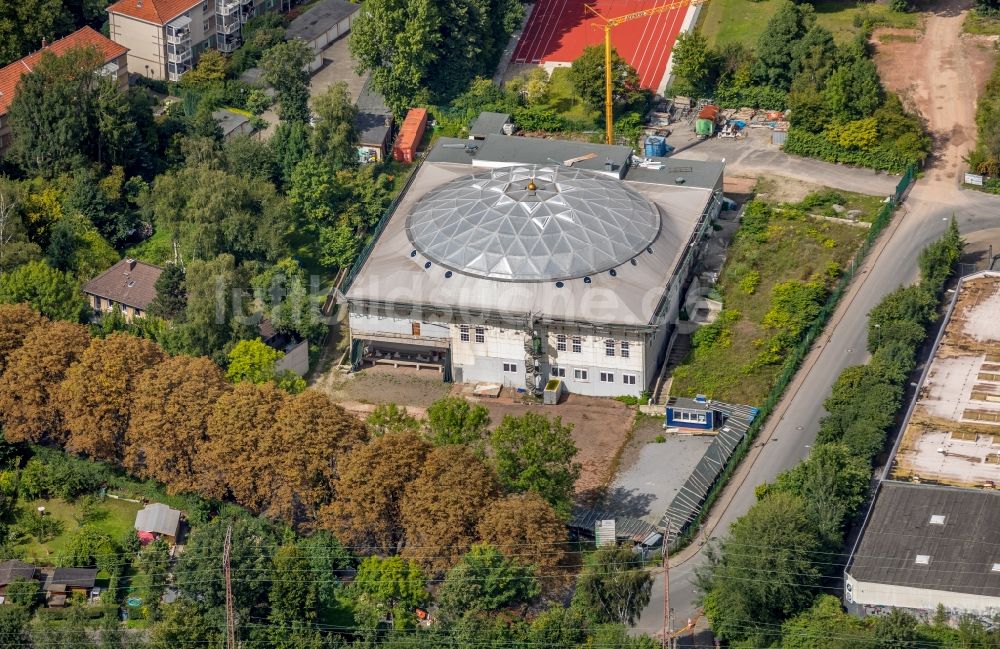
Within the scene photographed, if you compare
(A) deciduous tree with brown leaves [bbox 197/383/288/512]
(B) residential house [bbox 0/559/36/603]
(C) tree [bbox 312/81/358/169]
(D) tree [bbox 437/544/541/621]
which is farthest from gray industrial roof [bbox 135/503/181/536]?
(C) tree [bbox 312/81/358/169]

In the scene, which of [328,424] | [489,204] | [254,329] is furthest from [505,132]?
[328,424]

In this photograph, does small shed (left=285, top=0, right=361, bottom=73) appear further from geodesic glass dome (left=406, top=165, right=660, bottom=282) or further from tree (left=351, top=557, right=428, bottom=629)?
tree (left=351, top=557, right=428, bottom=629)

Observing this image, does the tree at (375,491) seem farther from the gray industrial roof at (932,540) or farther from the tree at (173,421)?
the gray industrial roof at (932,540)

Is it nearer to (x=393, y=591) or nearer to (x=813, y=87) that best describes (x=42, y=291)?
(x=393, y=591)

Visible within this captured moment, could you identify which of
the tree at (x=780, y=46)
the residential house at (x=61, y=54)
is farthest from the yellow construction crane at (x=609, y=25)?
the residential house at (x=61, y=54)

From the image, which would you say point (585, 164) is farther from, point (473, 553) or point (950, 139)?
point (473, 553)
